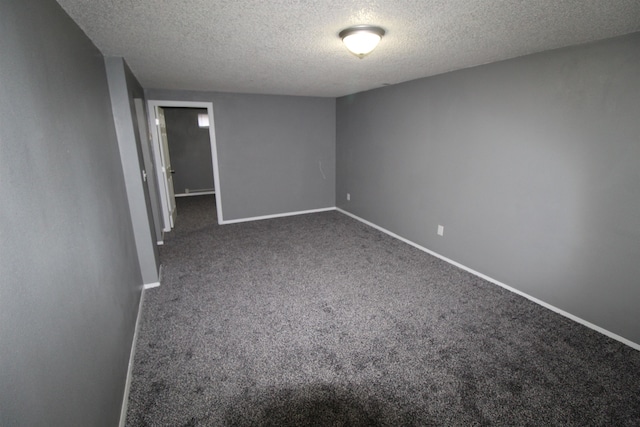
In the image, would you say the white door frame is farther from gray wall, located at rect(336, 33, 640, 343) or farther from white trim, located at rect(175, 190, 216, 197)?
gray wall, located at rect(336, 33, 640, 343)

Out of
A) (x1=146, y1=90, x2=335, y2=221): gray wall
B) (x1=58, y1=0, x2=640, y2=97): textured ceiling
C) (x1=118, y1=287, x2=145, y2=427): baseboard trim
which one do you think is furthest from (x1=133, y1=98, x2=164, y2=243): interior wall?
(x1=118, y1=287, x2=145, y2=427): baseboard trim

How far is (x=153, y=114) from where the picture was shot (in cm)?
446

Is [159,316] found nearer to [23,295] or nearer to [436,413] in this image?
[23,295]

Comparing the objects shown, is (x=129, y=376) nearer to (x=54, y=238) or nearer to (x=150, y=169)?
(x=54, y=238)

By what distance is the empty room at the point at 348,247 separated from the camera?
44.6 inches

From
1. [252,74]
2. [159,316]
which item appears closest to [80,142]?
[159,316]

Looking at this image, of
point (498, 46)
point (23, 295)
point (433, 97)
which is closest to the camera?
point (23, 295)

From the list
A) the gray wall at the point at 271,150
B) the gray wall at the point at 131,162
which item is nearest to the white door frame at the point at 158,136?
the gray wall at the point at 271,150

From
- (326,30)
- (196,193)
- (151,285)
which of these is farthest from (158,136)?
(326,30)

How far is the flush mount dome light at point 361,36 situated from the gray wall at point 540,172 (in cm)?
160

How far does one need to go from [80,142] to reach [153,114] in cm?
337

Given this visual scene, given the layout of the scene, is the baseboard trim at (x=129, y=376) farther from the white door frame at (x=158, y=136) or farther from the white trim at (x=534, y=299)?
the white trim at (x=534, y=299)

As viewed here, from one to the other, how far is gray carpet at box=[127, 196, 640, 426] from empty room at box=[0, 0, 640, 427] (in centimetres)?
2

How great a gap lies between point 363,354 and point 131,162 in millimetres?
2612
